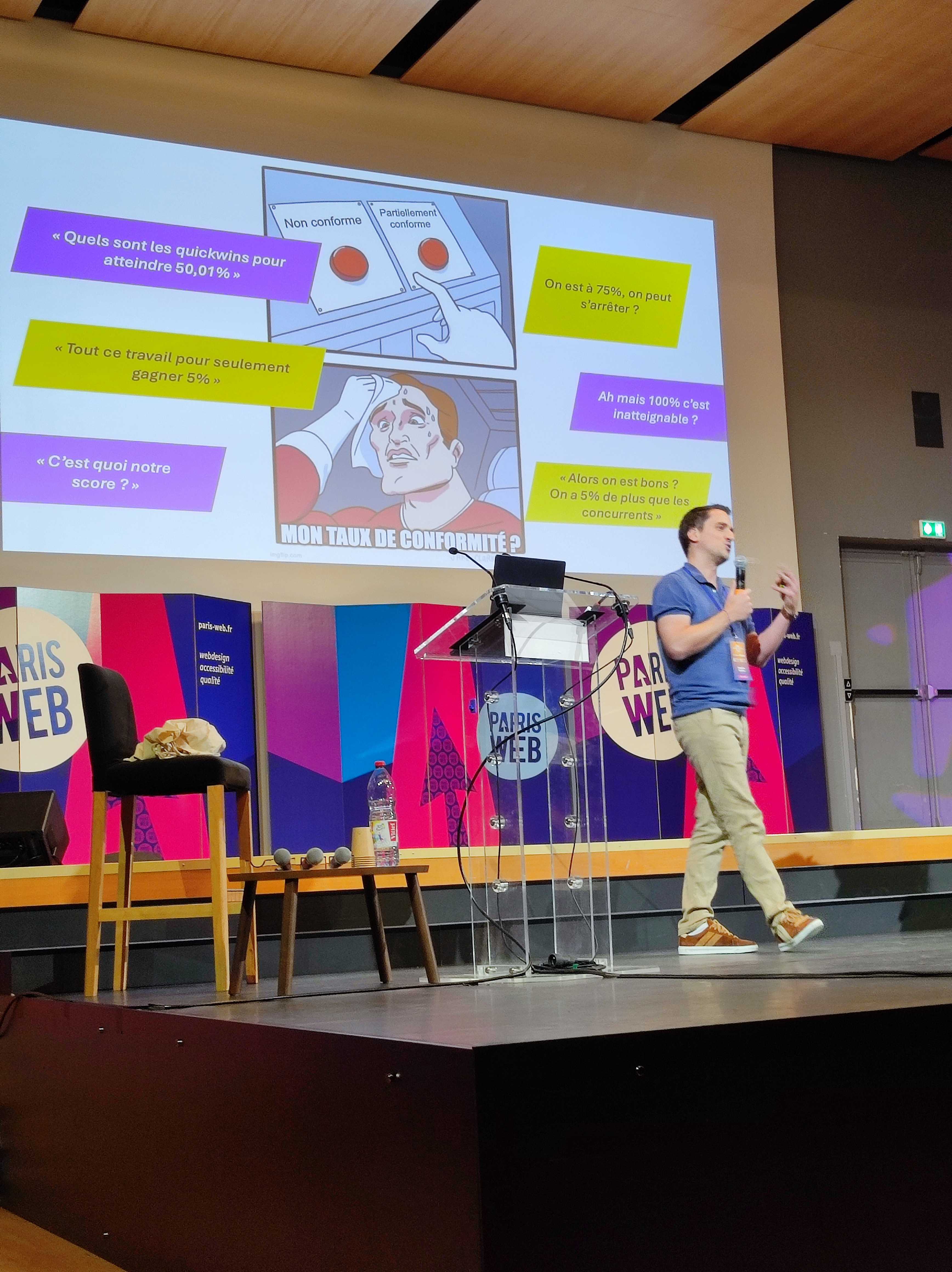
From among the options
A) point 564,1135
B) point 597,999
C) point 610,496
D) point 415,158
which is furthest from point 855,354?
point 564,1135


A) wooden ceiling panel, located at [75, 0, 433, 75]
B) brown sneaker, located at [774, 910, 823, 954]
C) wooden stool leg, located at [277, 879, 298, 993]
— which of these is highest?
wooden ceiling panel, located at [75, 0, 433, 75]

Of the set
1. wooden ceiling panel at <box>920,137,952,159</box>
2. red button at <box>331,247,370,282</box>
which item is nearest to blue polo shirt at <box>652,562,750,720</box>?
red button at <box>331,247,370,282</box>

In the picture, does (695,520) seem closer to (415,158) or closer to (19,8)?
(415,158)

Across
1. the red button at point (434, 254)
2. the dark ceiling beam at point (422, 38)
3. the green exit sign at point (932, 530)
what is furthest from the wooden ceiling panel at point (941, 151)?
the red button at point (434, 254)

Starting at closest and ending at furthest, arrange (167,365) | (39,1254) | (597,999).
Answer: (597,999) → (39,1254) → (167,365)

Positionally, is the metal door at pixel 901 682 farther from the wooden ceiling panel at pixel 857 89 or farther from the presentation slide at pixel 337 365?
the wooden ceiling panel at pixel 857 89

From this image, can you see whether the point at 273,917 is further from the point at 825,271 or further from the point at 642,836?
the point at 825,271

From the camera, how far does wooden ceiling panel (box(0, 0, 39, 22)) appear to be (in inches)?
223

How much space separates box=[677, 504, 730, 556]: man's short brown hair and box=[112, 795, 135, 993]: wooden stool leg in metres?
1.72

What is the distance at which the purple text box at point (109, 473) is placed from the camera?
552cm

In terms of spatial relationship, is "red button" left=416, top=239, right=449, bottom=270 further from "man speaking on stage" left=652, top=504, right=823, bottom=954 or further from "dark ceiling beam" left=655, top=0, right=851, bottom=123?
"man speaking on stage" left=652, top=504, right=823, bottom=954

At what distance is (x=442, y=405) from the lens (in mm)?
6387

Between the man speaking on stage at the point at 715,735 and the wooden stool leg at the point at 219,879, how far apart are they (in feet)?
4.26

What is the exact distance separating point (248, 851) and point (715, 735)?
130 centimetres
